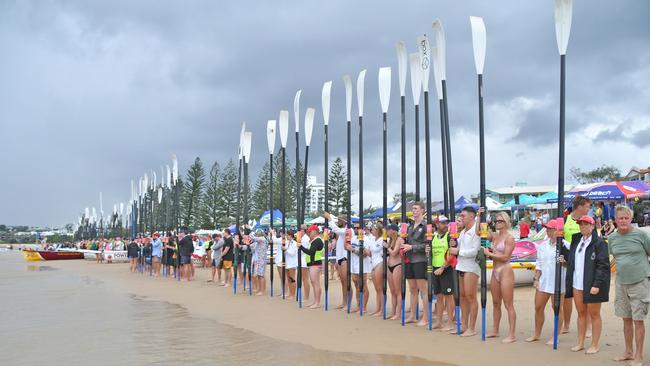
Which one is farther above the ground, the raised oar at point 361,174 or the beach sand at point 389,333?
the raised oar at point 361,174

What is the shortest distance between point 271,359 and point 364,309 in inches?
158

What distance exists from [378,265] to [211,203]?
159 feet

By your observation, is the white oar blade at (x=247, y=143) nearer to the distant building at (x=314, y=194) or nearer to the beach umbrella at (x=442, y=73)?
the beach umbrella at (x=442, y=73)

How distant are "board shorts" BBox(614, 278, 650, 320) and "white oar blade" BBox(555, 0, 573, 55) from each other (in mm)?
3005

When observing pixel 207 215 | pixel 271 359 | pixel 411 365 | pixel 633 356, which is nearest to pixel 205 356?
pixel 271 359

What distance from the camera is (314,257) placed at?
10.8 meters

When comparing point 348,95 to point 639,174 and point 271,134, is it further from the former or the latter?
point 639,174

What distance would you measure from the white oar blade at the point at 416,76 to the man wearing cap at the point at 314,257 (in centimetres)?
323

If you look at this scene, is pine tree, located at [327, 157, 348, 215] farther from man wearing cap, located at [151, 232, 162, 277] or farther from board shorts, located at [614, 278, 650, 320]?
board shorts, located at [614, 278, 650, 320]

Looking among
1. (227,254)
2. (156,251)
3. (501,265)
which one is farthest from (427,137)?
(156,251)

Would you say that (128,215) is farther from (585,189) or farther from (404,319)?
(404,319)

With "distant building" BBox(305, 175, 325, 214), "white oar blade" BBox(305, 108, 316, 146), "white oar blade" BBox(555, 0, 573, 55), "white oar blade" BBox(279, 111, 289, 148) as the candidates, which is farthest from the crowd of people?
"distant building" BBox(305, 175, 325, 214)

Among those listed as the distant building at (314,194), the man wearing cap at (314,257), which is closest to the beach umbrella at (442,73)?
the man wearing cap at (314,257)

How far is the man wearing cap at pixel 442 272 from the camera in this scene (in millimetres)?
7844
